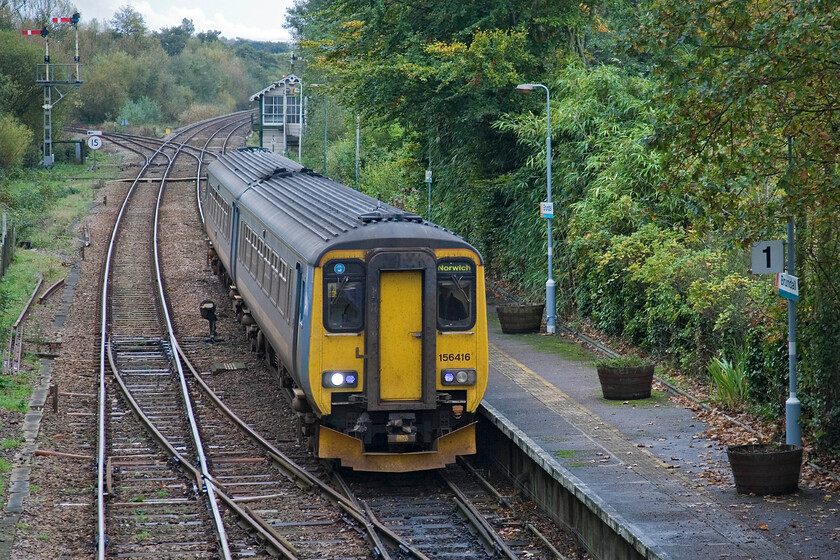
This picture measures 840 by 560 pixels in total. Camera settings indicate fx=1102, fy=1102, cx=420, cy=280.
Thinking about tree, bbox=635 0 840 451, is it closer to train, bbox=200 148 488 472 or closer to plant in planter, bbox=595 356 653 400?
train, bbox=200 148 488 472

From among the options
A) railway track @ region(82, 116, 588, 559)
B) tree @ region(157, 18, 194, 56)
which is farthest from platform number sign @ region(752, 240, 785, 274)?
tree @ region(157, 18, 194, 56)

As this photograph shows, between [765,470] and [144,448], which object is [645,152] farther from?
[144,448]

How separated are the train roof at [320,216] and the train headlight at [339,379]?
132 centimetres

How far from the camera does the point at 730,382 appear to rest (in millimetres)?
15109

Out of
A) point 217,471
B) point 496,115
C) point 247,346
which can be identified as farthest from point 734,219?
point 496,115

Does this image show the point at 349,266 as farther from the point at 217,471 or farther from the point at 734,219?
the point at 734,219

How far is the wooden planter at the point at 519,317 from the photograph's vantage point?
21.5 meters

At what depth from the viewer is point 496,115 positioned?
26.3 meters

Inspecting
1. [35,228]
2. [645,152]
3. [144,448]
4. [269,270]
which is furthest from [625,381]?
[35,228]

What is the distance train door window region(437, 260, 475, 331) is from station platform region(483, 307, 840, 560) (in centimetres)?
156

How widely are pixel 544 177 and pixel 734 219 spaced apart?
13.2 m

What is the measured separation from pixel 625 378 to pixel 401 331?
4.22m

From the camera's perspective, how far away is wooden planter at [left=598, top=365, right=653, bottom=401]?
15609 millimetres

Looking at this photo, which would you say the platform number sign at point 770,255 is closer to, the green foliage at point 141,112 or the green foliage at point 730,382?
the green foliage at point 730,382
